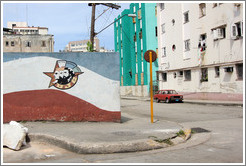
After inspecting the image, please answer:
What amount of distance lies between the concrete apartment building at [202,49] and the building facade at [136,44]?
10.9ft

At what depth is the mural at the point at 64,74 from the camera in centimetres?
1082

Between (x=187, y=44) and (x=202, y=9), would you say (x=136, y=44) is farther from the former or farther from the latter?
(x=202, y=9)

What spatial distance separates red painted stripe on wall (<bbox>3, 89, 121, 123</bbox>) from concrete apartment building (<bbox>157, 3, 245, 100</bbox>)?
1601 centimetres

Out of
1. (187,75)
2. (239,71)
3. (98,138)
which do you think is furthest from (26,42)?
(98,138)

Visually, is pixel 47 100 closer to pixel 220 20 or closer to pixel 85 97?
pixel 85 97

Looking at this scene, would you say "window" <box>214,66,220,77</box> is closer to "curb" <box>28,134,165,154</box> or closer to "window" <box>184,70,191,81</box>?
"window" <box>184,70,191,81</box>

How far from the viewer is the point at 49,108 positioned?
10.8m

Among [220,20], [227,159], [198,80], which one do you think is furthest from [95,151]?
[198,80]

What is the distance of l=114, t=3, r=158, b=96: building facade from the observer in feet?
134

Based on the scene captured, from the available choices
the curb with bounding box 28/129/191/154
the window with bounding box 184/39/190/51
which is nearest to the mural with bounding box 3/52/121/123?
the curb with bounding box 28/129/191/154

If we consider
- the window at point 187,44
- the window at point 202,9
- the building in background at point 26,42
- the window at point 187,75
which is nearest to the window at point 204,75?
the window at point 187,75

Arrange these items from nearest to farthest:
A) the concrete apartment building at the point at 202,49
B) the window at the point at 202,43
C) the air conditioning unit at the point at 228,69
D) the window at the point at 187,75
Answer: the concrete apartment building at the point at 202,49, the air conditioning unit at the point at 228,69, the window at the point at 202,43, the window at the point at 187,75

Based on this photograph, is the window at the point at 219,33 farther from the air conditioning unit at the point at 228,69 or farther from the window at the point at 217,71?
the air conditioning unit at the point at 228,69

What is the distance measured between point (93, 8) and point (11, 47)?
4396cm
